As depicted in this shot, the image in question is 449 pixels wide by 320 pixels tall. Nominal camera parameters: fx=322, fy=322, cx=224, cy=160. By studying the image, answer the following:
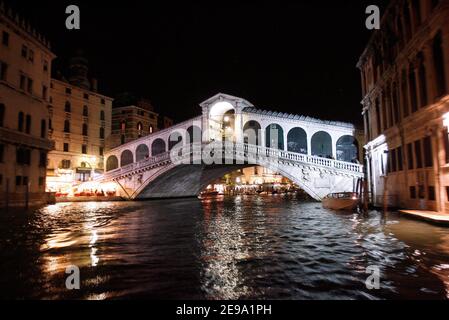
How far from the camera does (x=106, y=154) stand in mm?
39062

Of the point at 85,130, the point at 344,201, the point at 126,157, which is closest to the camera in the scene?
the point at 344,201

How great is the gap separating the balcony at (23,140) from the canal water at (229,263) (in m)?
15.7

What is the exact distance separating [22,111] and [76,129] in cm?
1327

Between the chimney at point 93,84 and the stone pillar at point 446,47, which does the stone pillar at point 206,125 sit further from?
the stone pillar at point 446,47

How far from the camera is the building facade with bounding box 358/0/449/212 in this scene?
11875 mm

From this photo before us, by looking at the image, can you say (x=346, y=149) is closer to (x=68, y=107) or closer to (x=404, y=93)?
(x=404, y=93)

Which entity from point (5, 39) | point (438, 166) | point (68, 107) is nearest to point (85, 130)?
point (68, 107)

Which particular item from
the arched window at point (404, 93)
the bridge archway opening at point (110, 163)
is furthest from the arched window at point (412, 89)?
the bridge archway opening at point (110, 163)

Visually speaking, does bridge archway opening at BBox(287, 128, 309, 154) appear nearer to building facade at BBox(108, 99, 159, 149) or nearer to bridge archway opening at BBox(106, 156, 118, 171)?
bridge archway opening at BBox(106, 156, 118, 171)

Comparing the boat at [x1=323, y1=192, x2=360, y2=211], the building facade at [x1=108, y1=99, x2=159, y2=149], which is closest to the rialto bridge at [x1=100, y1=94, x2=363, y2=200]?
the boat at [x1=323, y1=192, x2=360, y2=211]

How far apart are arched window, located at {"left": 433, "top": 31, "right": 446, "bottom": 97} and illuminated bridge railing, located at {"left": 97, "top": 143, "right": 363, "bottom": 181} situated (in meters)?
11.4

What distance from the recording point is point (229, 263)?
6082 mm

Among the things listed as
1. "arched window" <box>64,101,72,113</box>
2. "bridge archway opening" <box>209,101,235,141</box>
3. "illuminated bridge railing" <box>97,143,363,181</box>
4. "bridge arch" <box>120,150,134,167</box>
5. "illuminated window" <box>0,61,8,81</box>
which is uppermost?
"arched window" <box>64,101,72,113</box>

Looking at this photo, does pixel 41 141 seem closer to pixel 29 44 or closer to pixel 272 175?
pixel 29 44
